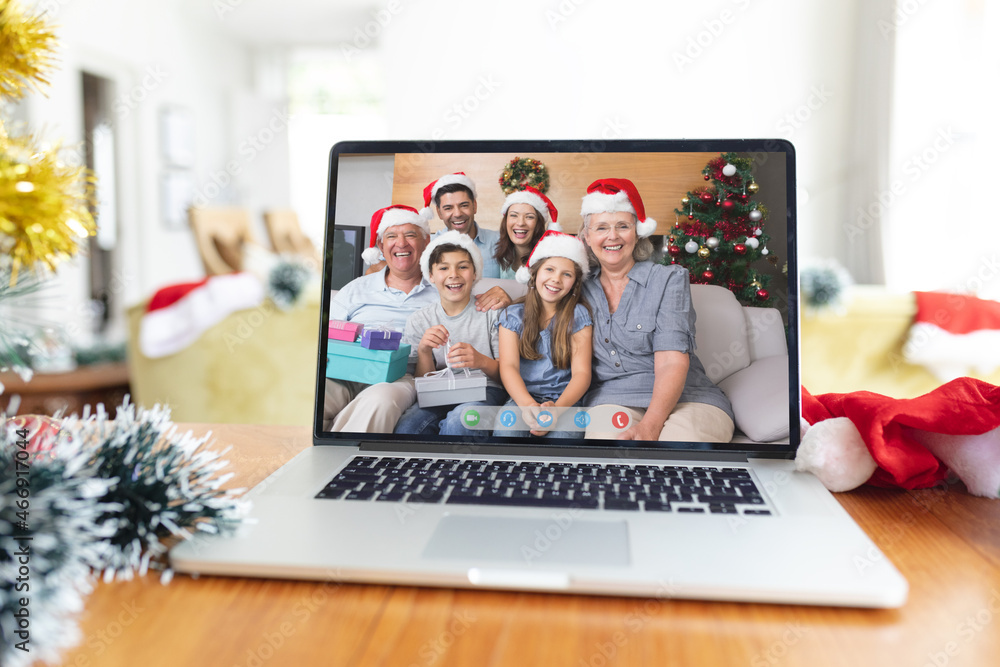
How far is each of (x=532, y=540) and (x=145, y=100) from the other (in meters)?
4.78

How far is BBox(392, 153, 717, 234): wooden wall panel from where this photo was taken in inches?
26.9

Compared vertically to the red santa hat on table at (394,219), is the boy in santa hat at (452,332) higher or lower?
lower

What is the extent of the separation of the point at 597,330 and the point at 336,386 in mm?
271

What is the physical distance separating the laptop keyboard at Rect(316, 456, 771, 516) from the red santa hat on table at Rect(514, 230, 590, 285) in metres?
0.19

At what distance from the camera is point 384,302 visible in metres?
0.71

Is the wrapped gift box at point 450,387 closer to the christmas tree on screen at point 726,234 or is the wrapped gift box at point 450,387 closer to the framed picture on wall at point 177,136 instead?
the christmas tree on screen at point 726,234

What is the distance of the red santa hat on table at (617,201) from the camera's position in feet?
2.25

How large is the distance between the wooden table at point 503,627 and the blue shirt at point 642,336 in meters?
0.26

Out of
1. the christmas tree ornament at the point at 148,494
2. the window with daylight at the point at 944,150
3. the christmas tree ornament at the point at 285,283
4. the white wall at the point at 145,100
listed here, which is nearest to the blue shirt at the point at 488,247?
the christmas tree ornament at the point at 148,494

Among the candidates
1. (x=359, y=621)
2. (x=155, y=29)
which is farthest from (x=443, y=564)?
(x=155, y=29)

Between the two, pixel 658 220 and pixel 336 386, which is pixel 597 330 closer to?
pixel 658 220

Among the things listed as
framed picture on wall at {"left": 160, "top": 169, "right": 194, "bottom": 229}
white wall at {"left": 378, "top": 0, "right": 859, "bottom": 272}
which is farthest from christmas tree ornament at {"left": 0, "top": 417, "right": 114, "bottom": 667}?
framed picture on wall at {"left": 160, "top": 169, "right": 194, "bottom": 229}

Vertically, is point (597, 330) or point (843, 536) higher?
point (597, 330)

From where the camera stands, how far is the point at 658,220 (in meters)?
0.68
